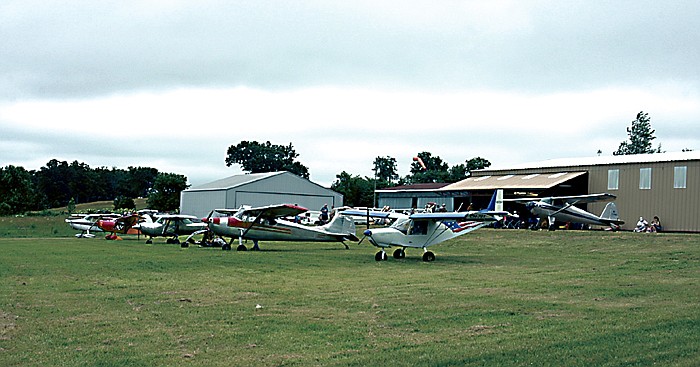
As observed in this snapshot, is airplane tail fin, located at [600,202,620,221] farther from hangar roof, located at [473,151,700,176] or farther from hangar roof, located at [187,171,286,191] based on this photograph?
hangar roof, located at [187,171,286,191]

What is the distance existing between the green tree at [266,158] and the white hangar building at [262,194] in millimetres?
47415

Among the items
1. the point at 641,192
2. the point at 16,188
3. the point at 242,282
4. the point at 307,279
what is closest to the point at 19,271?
the point at 242,282

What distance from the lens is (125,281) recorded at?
15.0 metres

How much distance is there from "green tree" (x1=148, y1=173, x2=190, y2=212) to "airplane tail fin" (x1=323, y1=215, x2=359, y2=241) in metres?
55.8

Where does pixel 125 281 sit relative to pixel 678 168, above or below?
below

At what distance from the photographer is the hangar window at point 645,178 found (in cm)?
3744

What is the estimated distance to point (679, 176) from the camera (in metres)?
35.9

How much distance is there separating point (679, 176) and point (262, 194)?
37.8 meters

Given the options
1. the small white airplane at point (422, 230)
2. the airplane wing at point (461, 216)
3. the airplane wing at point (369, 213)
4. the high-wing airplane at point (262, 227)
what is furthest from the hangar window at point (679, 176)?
the high-wing airplane at point (262, 227)

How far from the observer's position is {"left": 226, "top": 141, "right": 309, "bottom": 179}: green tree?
4609 inches

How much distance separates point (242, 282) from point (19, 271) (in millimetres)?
6634

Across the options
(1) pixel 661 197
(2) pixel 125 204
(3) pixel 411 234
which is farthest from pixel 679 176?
(2) pixel 125 204

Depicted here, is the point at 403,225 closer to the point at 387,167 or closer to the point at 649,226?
the point at 649,226

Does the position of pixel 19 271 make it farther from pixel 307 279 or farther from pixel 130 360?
pixel 130 360
